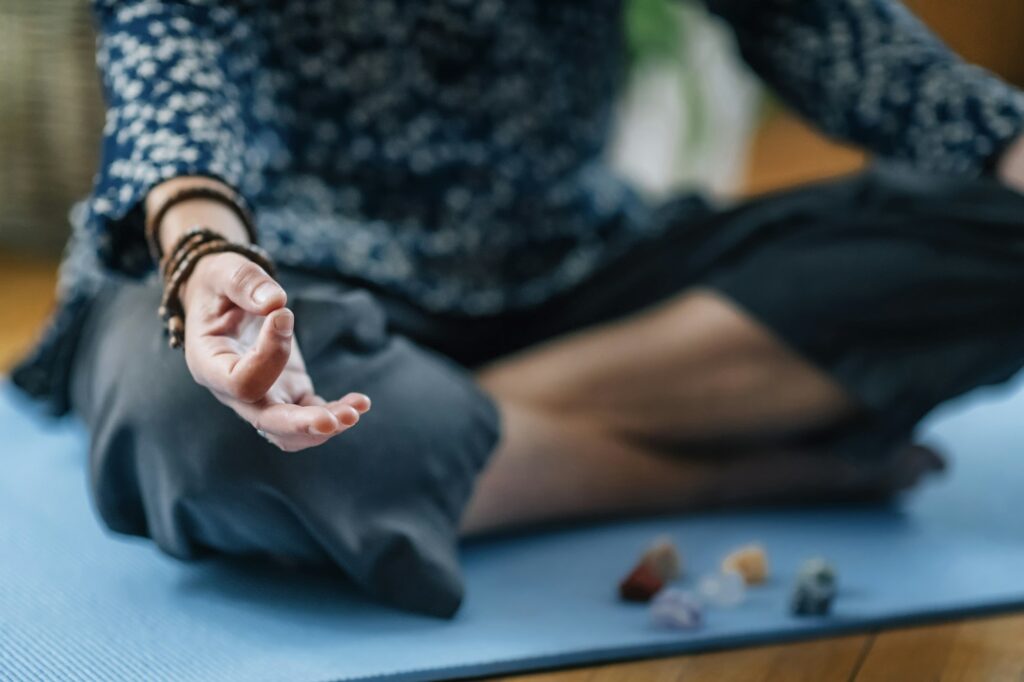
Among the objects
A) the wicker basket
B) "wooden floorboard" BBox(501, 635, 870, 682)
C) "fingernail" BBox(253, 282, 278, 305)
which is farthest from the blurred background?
"fingernail" BBox(253, 282, 278, 305)

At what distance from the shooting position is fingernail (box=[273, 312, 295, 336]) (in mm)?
506

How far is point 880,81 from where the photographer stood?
2.90ft

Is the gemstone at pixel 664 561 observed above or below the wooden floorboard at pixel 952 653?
below

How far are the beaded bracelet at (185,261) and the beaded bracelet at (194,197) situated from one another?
40 mm

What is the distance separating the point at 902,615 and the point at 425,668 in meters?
0.32

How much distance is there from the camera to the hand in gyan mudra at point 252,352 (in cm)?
52

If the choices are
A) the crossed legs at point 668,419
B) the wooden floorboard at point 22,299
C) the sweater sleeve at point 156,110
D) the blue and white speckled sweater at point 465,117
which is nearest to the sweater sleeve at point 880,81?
the blue and white speckled sweater at point 465,117

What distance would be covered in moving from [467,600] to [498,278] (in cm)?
30

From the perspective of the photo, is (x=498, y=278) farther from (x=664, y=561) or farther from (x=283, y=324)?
(x=283, y=324)

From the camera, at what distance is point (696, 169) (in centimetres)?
179

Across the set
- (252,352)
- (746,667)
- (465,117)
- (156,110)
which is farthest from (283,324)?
(465,117)

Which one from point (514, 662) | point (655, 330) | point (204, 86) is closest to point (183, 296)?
point (204, 86)

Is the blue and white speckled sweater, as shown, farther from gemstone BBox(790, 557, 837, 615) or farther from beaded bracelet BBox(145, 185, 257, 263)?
gemstone BBox(790, 557, 837, 615)

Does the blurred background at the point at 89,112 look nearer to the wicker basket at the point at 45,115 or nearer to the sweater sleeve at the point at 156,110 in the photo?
the wicker basket at the point at 45,115
